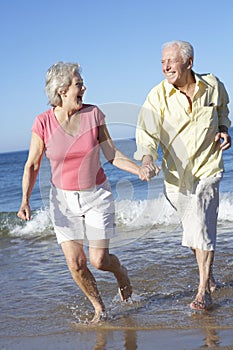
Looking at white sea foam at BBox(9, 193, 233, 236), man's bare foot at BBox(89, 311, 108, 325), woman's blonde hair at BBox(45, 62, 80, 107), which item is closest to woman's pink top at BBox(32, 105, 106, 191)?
woman's blonde hair at BBox(45, 62, 80, 107)

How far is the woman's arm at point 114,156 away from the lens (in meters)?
4.18

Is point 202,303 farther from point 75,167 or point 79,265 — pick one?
point 75,167

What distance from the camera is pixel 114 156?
4.33 metres

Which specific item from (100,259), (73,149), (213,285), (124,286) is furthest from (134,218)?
(73,149)

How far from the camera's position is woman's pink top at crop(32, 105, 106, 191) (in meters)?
4.09

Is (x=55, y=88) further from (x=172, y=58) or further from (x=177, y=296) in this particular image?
(x=177, y=296)

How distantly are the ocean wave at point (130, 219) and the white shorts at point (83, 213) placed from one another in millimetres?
4480

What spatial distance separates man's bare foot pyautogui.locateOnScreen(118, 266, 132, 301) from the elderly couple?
9cm

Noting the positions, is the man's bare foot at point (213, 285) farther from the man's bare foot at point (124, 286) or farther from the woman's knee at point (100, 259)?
the woman's knee at point (100, 259)

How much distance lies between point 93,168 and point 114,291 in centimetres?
170

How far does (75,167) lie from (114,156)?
1.22 ft

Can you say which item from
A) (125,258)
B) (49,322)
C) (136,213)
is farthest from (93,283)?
(136,213)

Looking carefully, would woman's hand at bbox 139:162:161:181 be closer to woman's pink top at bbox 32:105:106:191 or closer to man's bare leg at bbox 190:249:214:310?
woman's pink top at bbox 32:105:106:191

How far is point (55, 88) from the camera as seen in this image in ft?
13.4
